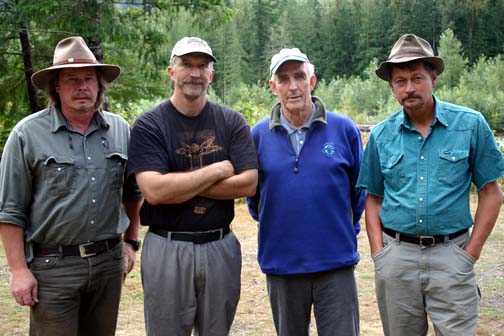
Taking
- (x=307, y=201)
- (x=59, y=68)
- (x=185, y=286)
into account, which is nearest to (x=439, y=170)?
(x=307, y=201)

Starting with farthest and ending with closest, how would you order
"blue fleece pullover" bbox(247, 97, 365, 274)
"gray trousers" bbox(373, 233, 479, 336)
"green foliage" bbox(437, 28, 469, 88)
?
"green foliage" bbox(437, 28, 469, 88), "blue fleece pullover" bbox(247, 97, 365, 274), "gray trousers" bbox(373, 233, 479, 336)

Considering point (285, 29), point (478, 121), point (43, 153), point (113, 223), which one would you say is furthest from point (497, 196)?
point (285, 29)

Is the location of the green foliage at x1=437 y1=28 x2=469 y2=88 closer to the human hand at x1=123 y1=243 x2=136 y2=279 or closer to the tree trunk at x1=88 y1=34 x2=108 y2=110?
the tree trunk at x1=88 y1=34 x2=108 y2=110

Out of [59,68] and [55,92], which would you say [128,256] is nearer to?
[55,92]

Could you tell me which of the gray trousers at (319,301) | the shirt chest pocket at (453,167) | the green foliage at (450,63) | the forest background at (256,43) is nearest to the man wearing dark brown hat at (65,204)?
the gray trousers at (319,301)

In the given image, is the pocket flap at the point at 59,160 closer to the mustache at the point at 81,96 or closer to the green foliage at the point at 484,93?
the mustache at the point at 81,96

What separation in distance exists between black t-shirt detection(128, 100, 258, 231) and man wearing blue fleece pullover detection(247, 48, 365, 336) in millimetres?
227

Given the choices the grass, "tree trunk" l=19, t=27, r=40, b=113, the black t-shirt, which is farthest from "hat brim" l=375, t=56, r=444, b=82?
"tree trunk" l=19, t=27, r=40, b=113

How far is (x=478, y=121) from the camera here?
302 centimetres

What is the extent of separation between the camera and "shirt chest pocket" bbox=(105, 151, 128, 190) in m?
3.16

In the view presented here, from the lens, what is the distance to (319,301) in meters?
3.28

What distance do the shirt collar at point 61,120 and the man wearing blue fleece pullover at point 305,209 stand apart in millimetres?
871

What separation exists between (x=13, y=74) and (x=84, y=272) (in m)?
6.97

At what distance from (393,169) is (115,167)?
58.4 inches
